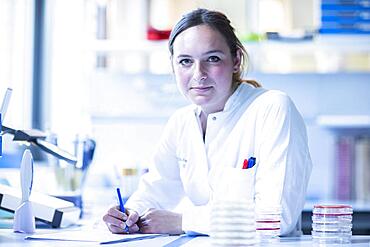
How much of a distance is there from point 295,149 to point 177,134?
56cm

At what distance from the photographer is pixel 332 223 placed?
77.9 inches

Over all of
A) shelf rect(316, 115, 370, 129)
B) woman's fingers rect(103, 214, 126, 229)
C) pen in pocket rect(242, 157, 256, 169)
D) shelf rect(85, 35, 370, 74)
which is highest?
shelf rect(85, 35, 370, 74)

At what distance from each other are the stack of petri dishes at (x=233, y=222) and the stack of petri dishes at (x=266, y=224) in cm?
20

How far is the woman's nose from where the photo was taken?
7.84 feet

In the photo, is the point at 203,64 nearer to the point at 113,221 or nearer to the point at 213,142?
the point at 213,142

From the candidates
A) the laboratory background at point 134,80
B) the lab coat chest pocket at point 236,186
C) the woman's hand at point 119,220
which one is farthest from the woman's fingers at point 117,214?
the laboratory background at point 134,80

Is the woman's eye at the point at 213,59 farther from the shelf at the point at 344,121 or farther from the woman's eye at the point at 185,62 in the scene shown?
the shelf at the point at 344,121

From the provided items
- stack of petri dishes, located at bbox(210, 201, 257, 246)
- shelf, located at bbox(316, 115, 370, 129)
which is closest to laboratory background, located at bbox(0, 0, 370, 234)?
shelf, located at bbox(316, 115, 370, 129)

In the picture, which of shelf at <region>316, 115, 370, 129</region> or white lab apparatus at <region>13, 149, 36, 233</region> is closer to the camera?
white lab apparatus at <region>13, 149, 36, 233</region>

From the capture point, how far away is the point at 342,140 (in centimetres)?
435

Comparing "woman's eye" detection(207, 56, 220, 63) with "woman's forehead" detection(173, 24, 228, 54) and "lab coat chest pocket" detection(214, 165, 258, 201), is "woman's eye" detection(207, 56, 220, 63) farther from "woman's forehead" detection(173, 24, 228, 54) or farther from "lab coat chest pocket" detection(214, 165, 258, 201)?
"lab coat chest pocket" detection(214, 165, 258, 201)

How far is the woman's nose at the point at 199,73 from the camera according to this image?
94.1 inches

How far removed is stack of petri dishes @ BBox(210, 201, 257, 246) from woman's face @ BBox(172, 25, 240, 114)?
73cm

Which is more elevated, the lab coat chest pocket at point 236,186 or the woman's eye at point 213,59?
the woman's eye at point 213,59
